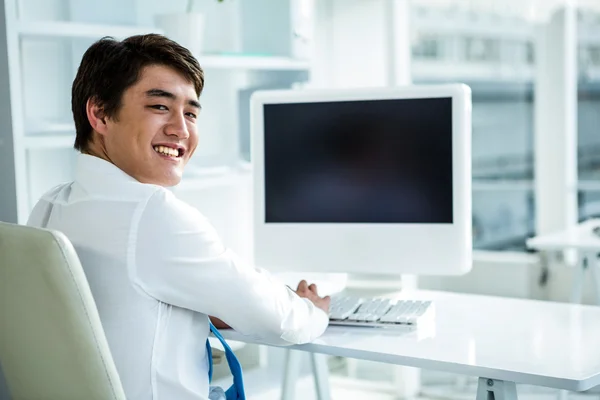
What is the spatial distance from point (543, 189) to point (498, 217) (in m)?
0.35

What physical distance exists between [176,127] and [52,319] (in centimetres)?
48

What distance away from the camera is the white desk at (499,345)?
64.7 inches

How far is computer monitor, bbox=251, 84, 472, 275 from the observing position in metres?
2.14

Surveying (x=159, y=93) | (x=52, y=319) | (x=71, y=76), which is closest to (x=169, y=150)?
(x=159, y=93)

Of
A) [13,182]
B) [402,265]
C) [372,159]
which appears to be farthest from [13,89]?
[402,265]

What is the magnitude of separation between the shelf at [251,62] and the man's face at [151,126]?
105 cm

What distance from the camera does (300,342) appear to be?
179cm

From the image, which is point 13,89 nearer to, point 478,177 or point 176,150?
point 176,150

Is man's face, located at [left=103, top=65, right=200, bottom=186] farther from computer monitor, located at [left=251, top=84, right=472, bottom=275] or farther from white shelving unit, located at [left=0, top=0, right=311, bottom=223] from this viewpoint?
white shelving unit, located at [left=0, top=0, right=311, bottom=223]

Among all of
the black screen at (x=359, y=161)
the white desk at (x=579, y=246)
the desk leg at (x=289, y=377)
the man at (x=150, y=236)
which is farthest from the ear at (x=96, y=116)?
the white desk at (x=579, y=246)

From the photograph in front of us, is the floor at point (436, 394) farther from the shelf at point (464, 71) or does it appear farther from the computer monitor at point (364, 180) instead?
the shelf at point (464, 71)

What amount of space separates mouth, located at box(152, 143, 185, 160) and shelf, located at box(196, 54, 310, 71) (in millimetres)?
1039

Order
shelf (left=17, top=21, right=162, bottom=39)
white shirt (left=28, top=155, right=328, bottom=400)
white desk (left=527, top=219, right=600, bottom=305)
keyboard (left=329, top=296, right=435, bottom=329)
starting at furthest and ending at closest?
1. white desk (left=527, top=219, right=600, bottom=305)
2. shelf (left=17, top=21, right=162, bottom=39)
3. keyboard (left=329, top=296, right=435, bottom=329)
4. white shirt (left=28, top=155, right=328, bottom=400)

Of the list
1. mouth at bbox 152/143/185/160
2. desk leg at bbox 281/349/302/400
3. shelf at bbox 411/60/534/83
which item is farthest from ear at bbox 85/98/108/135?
shelf at bbox 411/60/534/83
